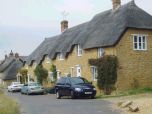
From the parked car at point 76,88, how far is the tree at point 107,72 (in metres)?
4.32

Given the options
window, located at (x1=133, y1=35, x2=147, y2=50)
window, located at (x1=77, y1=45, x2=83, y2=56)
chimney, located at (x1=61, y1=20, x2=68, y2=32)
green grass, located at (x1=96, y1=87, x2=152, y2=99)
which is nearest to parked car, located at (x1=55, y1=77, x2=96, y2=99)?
green grass, located at (x1=96, y1=87, x2=152, y2=99)

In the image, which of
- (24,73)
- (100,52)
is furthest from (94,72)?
(24,73)

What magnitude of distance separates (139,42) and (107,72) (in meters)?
4.52

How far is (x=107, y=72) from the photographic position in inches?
1575

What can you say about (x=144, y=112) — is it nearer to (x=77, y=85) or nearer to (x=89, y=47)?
(x=77, y=85)

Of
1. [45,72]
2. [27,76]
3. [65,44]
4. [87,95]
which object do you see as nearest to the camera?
[87,95]

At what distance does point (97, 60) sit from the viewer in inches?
1633

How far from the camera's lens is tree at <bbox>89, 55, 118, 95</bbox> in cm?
3978

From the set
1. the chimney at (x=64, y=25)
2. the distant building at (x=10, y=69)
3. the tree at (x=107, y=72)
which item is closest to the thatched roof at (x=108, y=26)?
the tree at (x=107, y=72)

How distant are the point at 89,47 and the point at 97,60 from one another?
8.90ft

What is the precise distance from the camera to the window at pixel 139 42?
4119 centimetres

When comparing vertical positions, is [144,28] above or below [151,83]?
above

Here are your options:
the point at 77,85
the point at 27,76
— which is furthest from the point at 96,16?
the point at 27,76

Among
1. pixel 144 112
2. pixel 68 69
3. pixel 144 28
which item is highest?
pixel 144 28
